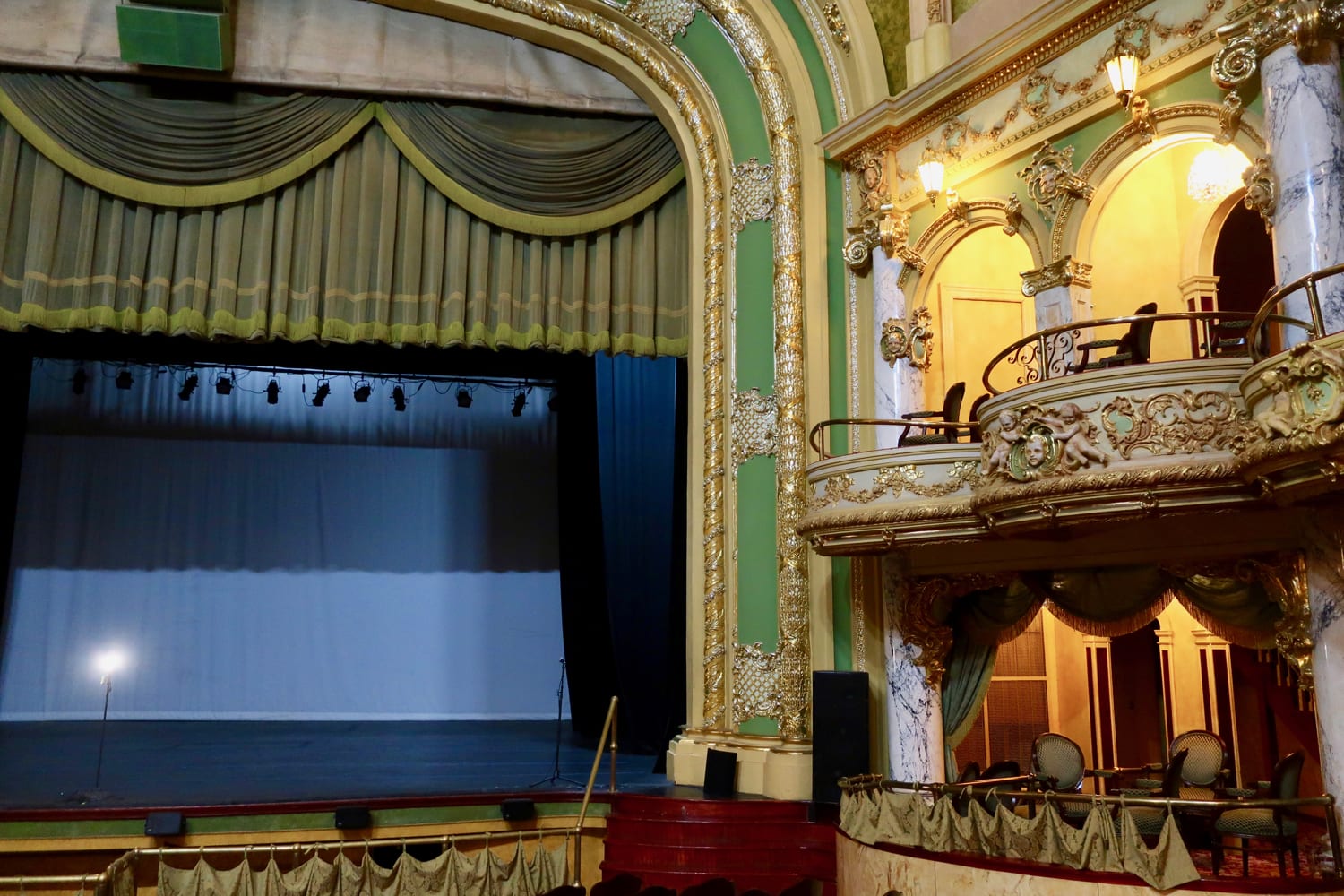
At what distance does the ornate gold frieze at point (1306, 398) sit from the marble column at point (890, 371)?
370 centimetres

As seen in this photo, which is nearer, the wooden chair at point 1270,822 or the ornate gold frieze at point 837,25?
the wooden chair at point 1270,822

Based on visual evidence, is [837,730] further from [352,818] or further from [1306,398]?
[1306,398]

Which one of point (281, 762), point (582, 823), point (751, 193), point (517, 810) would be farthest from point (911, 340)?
point (281, 762)

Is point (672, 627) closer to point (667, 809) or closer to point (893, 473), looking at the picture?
point (667, 809)

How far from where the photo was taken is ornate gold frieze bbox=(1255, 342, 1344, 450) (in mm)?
4738

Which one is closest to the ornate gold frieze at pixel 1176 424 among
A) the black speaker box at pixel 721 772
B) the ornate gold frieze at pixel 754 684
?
the ornate gold frieze at pixel 754 684

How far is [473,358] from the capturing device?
1327 centimetres

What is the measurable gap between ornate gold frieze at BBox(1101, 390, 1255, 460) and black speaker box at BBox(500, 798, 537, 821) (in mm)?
4729

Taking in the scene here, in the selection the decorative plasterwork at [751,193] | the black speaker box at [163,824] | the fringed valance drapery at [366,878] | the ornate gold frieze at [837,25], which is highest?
the ornate gold frieze at [837,25]

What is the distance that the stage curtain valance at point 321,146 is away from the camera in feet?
31.4

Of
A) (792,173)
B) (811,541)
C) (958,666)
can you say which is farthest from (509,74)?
(958,666)

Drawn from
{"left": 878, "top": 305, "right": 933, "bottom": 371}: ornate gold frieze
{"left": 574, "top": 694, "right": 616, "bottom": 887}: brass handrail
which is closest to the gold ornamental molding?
{"left": 878, "top": 305, "right": 933, "bottom": 371}: ornate gold frieze

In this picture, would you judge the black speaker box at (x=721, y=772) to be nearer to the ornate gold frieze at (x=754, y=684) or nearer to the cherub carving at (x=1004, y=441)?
the ornate gold frieze at (x=754, y=684)

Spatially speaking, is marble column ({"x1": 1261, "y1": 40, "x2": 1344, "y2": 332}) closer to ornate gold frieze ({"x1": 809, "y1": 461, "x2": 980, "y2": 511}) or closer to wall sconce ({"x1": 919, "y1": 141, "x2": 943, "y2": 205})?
ornate gold frieze ({"x1": 809, "y1": 461, "x2": 980, "y2": 511})
